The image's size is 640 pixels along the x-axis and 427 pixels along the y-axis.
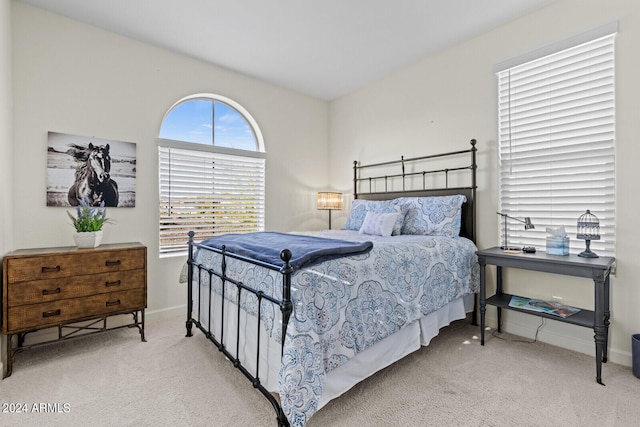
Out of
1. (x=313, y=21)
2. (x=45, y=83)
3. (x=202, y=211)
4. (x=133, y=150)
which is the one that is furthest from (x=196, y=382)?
(x=313, y=21)

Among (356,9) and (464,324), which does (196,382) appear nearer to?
(464,324)

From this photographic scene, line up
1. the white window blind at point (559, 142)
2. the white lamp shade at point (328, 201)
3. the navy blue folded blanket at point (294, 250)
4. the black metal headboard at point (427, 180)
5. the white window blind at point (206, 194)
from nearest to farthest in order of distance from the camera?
the navy blue folded blanket at point (294, 250), the white window blind at point (559, 142), the black metal headboard at point (427, 180), the white window blind at point (206, 194), the white lamp shade at point (328, 201)

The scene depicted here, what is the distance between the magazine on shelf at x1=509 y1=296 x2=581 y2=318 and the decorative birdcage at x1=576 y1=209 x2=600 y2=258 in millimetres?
423

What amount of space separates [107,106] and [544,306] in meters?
4.16

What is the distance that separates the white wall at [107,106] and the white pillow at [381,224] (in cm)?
149

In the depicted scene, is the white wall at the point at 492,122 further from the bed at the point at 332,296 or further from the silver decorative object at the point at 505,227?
the bed at the point at 332,296

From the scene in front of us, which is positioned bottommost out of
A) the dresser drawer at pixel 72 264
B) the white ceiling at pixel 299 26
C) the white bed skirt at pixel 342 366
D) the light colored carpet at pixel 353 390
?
the light colored carpet at pixel 353 390

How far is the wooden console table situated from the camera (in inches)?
80.0

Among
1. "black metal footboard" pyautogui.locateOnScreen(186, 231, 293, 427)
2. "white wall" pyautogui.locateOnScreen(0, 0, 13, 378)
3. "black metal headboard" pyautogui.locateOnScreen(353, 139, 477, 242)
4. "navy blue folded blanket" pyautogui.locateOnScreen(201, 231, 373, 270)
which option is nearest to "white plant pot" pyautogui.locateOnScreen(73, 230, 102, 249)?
"white wall" pyautogui.locateOnScreen(0, 0, 13, 378)

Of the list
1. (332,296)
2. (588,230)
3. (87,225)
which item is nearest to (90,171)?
(87,225)

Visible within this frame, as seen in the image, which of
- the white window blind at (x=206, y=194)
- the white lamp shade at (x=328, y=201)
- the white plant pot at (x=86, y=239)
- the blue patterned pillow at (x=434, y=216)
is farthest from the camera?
the white lamp shade at (x=328, y=201)

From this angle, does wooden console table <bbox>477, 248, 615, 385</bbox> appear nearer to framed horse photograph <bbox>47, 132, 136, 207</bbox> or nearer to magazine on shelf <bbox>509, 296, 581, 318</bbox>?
magazine on shelf <bbox>509, 296, 581, 318</bbox>

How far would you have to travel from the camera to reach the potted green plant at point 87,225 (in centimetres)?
254

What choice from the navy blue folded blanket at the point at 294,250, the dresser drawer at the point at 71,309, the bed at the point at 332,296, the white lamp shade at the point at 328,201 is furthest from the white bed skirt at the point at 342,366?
the white lamp shade at the point at 328,201
